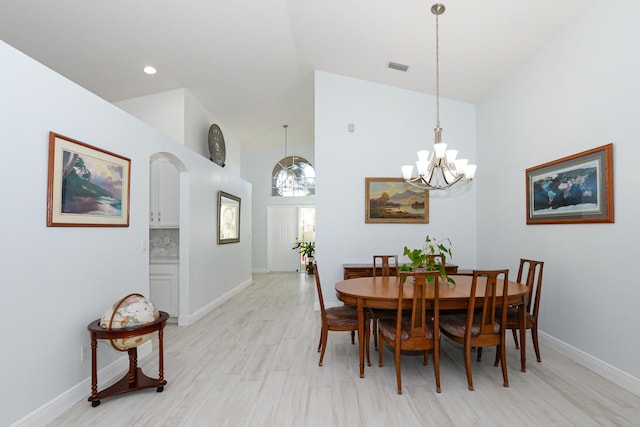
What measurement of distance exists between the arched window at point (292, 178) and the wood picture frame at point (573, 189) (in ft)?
20.7

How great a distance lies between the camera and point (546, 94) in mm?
3588

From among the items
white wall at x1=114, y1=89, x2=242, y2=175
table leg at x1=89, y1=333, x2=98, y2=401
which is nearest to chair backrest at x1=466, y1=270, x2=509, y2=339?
table leg at x1=89, y1=333, x2=98, y2=401

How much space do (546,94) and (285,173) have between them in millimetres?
6856

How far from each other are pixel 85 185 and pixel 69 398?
1510 millimetres

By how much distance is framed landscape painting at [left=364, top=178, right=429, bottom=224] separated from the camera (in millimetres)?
5215

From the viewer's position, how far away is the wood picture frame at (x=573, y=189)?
287cm

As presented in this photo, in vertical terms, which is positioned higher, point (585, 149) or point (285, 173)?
point (285, 173)

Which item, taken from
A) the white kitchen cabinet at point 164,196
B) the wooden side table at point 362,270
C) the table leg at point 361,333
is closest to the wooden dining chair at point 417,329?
the table leg at point 361,333

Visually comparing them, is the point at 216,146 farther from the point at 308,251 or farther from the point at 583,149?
the point at 583,149

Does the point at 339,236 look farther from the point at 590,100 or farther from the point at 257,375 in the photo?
the point at 590,100

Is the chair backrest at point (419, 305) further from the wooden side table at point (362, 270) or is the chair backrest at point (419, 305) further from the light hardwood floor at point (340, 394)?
the wooden side table at point (362, 270)

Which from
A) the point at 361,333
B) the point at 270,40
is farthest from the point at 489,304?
the point at 270,40

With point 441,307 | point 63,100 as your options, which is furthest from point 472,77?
point 63,100

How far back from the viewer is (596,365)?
292 cm
